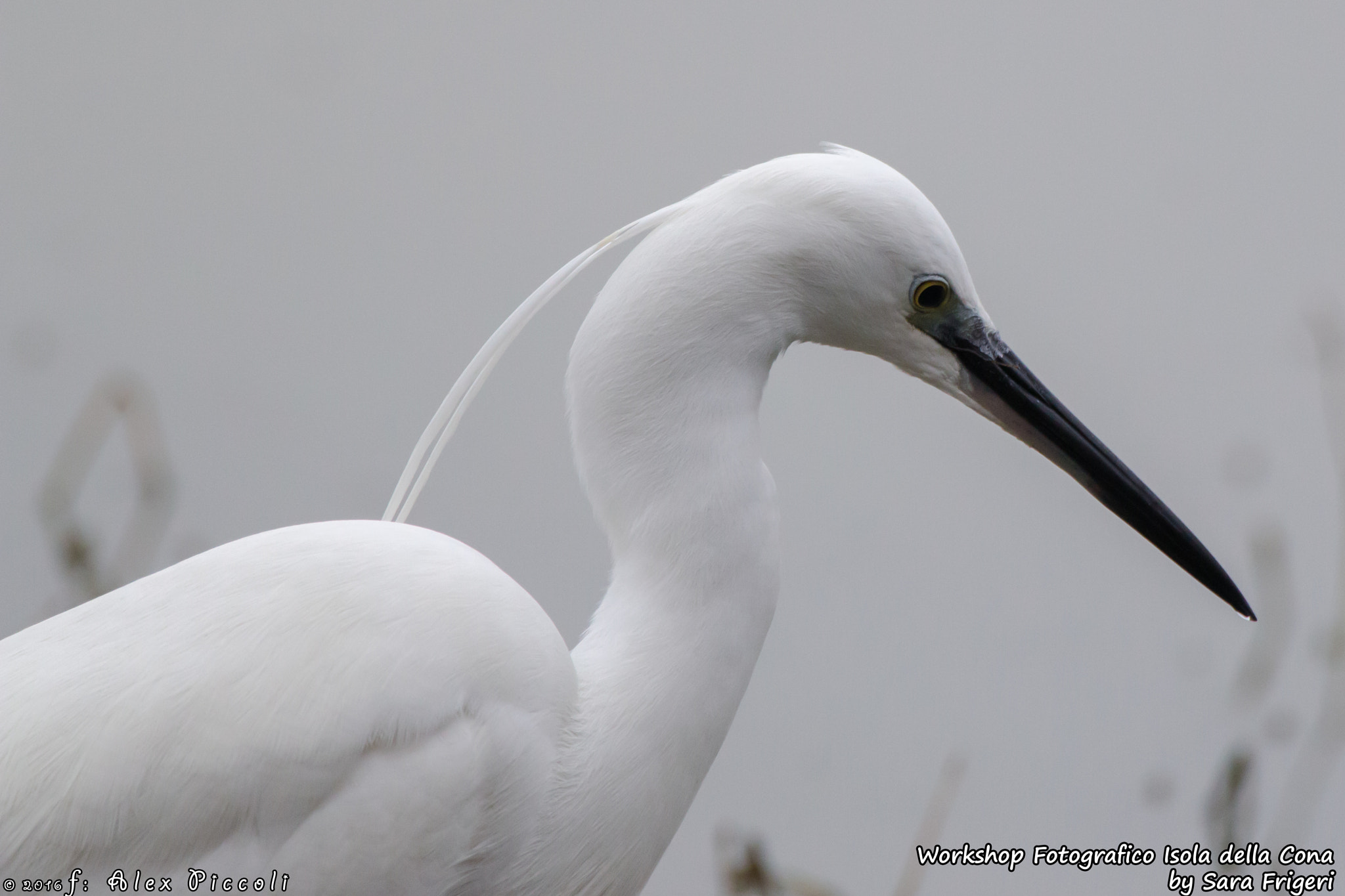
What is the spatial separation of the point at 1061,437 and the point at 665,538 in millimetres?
286

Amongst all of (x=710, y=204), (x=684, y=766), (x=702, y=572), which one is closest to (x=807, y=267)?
(x=710, y=204)

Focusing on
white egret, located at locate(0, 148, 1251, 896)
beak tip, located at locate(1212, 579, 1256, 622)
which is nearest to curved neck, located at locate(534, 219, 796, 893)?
white egret, located at locate(0, 148, 1251, 896)

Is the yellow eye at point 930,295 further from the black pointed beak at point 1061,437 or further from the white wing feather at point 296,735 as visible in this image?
the white wing feather at point 296,735

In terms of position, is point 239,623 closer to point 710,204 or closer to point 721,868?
point 710,204

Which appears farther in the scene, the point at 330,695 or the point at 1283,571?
the point at 1283,571

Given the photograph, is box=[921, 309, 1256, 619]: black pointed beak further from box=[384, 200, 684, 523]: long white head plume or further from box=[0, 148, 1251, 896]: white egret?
box=[384, 200, 684, 523]: long white head plume

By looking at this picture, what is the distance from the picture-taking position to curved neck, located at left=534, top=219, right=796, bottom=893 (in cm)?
62

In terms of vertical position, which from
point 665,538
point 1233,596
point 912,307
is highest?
point 912,307

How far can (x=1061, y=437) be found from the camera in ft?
2.36

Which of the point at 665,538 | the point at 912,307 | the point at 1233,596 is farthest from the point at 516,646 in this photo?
the point at 1233,596

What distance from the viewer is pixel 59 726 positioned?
0.55 metres

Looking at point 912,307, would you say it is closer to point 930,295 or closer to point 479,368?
point 930,295

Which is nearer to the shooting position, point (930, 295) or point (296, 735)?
point (296, 735)

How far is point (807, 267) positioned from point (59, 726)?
473 mm
